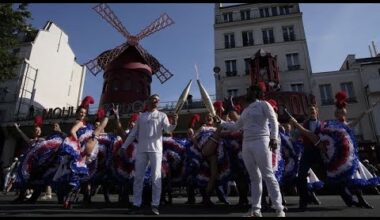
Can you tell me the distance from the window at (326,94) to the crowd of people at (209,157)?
21.3 meters

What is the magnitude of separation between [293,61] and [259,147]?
26712mm

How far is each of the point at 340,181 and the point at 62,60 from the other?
38.7 meters

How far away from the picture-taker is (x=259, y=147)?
15.8 ft

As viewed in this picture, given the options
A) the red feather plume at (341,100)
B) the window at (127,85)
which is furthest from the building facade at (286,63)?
the red feather plume at (341,100)

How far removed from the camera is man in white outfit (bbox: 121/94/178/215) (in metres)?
5.52

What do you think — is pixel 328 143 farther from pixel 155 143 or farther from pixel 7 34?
pixel 7 34

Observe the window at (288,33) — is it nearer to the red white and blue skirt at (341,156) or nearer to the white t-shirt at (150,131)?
the red white and blue skirt at (341,156)

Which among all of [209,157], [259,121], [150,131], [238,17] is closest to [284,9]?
[238,17]

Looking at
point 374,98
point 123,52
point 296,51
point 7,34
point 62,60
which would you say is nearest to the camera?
point 7,34

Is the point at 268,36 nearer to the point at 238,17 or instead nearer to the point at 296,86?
the point at 238,17

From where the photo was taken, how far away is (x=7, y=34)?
16.3 metres

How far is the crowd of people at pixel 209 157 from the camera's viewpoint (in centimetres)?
520

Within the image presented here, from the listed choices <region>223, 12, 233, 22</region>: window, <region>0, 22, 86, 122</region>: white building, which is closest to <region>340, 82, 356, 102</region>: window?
<region>223, 12, 233, 22</region>: window

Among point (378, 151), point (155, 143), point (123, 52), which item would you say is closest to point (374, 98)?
point (378, 151)
